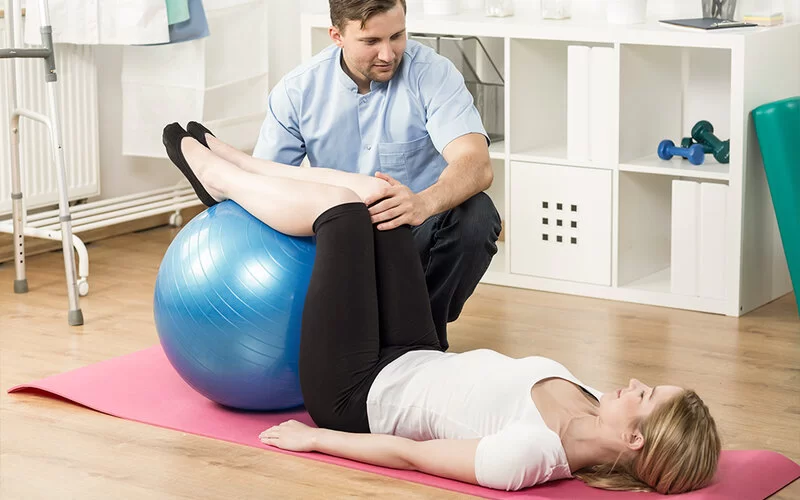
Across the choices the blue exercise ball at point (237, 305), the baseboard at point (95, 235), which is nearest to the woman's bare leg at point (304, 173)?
the blue exercise ball at point (237, 305)

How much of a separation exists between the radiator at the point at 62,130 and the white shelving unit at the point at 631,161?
818mm

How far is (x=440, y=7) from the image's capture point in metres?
3.74

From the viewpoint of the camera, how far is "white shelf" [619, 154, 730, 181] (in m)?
3.29

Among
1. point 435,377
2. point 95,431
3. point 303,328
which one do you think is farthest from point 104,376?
point 435,377

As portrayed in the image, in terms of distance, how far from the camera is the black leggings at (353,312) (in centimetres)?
218

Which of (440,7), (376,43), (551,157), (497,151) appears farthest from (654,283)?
(376,43)

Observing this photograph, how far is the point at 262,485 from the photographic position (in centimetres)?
214

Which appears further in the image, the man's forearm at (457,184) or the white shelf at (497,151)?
the white shelf at (497,151)

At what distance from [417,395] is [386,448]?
4.3 inches

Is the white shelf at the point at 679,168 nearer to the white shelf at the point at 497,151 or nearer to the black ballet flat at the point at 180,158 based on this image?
the white shelf at the point at 497,151

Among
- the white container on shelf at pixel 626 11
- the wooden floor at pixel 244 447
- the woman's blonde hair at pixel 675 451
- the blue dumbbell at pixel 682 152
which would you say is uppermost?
Answer: the white container on shelf at pixel 626 11

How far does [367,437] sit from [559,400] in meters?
0.37

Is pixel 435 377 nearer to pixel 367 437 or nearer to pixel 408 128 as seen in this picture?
pixel 367 437

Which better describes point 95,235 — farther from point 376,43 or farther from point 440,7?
point 376,43
